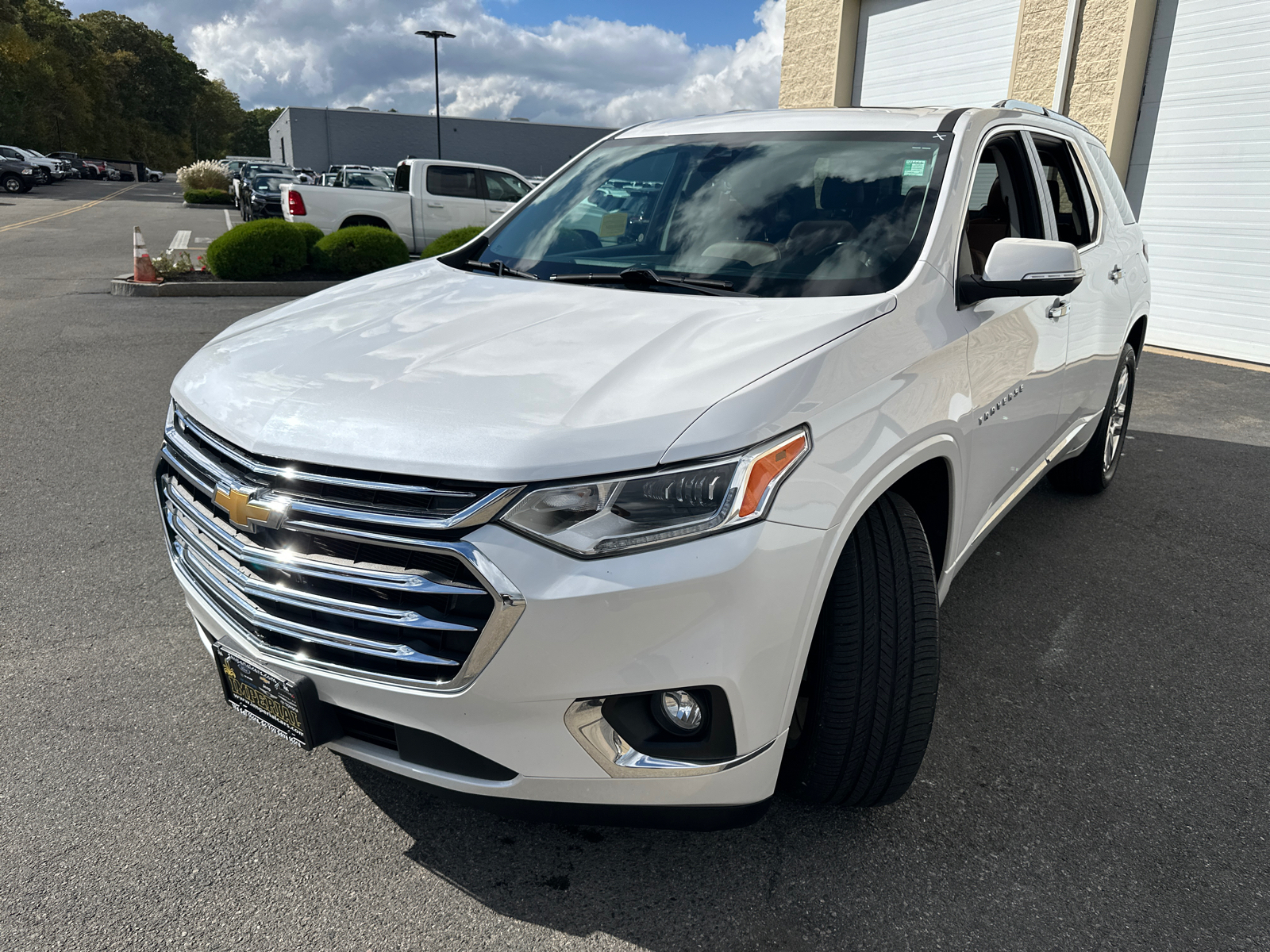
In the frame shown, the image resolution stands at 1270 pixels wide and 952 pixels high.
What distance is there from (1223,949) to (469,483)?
1.91m

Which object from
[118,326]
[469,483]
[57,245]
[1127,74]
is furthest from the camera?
[57,245]

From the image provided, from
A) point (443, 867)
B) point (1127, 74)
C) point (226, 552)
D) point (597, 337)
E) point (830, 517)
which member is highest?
point (1127, 74)

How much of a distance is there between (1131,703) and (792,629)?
1.81m

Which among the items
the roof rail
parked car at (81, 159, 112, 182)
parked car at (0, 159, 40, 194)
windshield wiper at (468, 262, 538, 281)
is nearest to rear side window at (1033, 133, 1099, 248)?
the roof rail

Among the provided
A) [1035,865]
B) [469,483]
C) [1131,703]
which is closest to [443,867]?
[469,483]

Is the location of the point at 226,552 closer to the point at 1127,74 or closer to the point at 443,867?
the point at 443,867

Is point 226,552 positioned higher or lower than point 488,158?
lower

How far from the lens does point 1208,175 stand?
10.0 m

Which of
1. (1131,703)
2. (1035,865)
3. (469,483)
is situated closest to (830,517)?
(469,483)

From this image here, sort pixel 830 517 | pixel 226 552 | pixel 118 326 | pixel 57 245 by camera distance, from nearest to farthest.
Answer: pixel 830 517
pixel 226 552
pixel 118 326
pixel 57 245

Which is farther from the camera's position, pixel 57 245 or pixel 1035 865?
pixel 57 245

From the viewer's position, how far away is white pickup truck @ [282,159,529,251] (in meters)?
15.0

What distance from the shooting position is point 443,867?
2.21 meters

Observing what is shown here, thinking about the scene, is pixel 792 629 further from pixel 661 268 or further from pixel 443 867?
pixel 661 268
